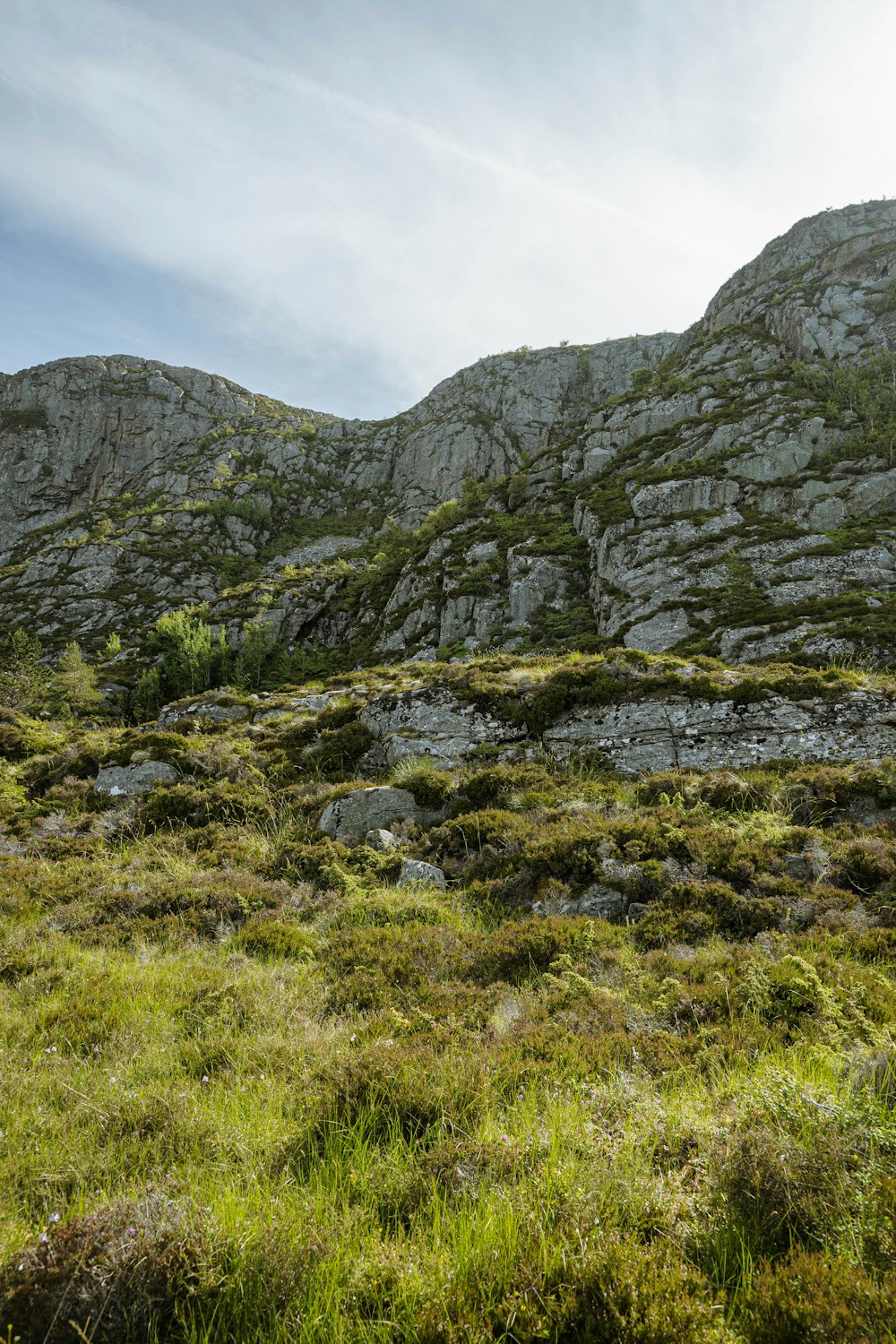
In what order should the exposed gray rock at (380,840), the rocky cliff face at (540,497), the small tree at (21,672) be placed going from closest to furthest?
1. the exposed gray rock at (380,840)
2. the rocky cliff face at (540,497)
3. the small tree at (21,672)

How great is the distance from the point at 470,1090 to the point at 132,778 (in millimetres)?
14337

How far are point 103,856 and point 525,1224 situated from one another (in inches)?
450

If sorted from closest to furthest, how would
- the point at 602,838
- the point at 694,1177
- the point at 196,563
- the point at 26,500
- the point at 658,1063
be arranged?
the point at 694,1177, the point at 658,1063, the point at 602,838, the point at 196,563, the point at 26,500

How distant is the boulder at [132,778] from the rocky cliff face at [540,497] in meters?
23.2

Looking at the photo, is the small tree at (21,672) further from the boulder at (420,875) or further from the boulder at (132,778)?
the boulder at (420,875)

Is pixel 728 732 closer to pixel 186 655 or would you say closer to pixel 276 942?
pixel 276 942

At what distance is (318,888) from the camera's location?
991cm

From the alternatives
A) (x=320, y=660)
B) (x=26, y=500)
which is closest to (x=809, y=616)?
(x=320, y=660)

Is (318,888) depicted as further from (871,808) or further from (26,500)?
(26,500)

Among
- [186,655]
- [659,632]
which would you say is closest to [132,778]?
[659,632]

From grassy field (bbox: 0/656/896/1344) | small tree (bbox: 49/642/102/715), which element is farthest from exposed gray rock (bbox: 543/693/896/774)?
small tree (bbox: 49/642/102/715)

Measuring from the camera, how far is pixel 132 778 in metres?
15.4

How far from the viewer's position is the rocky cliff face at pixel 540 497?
107ft

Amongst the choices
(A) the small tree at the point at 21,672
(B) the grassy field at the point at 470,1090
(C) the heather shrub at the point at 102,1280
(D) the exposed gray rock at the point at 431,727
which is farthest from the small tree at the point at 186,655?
(C) the heather shrub at the point at 102,1280
